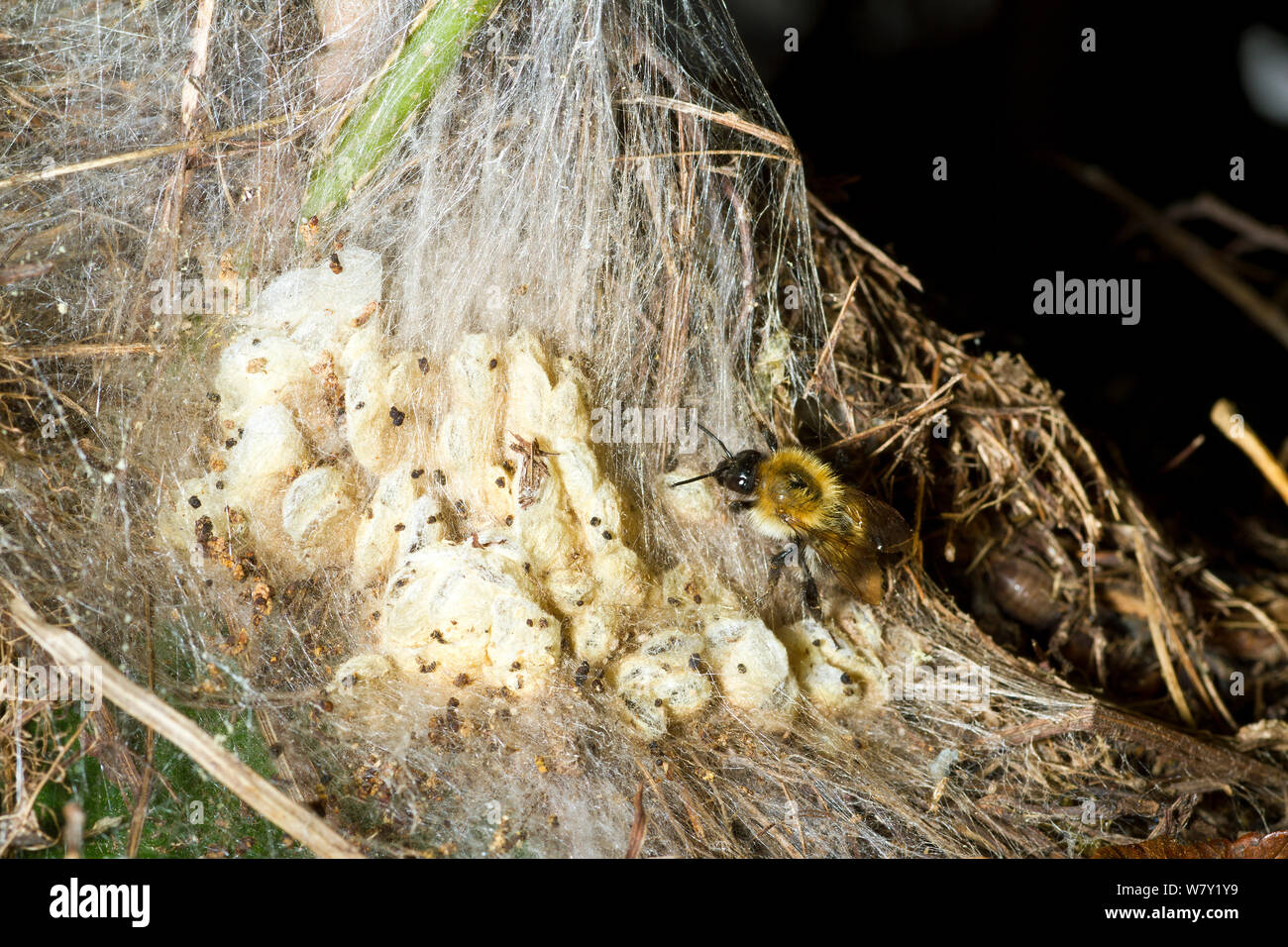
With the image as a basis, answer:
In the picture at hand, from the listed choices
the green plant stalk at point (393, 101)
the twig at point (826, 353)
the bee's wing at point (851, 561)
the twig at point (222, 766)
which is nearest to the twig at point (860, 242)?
the twig at point (826, 353)

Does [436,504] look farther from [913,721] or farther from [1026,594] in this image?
[1026,594]

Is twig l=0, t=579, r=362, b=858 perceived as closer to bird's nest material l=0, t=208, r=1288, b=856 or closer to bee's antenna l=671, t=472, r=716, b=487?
Answer: bird's nest material l=0, t=208, r=1288, b=856

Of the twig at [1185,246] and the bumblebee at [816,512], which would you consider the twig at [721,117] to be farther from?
the twig at [1185,246]

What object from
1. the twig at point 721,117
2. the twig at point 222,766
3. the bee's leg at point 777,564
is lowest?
the twig at point 222,766

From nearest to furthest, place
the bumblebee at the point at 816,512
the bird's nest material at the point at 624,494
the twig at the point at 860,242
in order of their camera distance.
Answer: the bird's nest material at the point at 624,494 < the bumblebee at the point at 816,512 < the twig at the point at 860,242

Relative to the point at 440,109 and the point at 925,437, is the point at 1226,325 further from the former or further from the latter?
the point at 440,109

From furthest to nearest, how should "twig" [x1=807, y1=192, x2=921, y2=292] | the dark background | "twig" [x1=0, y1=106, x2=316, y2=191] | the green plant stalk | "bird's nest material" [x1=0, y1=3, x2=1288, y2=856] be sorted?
the dark background, "twig" [x1=807, y1=192, x2=921, y2=292], "twig" [x1=0, y1=106, x2=316, y2=191], the green plant stalk, "bird's nest material" [x1=0, y1=3, x2=1288, y2=856]

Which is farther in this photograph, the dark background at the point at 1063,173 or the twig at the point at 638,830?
the dark background at the point at 1063,173

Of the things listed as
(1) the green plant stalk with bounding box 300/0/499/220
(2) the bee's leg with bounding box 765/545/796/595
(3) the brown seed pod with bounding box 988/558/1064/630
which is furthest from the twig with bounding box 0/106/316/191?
(3) the brown seed pod with bounding box 988/558/1064/630
